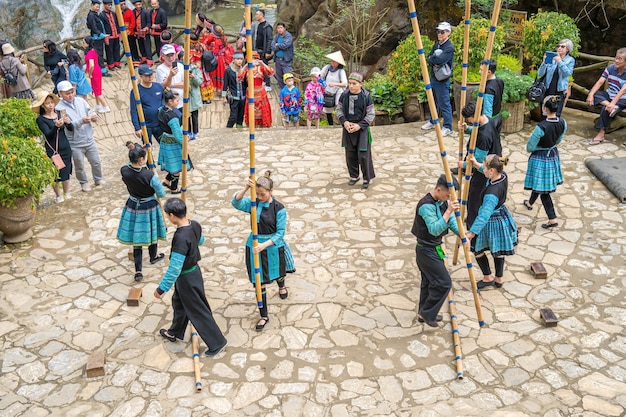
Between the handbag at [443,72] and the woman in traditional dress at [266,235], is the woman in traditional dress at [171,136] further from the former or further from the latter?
the handbag at [443,72]

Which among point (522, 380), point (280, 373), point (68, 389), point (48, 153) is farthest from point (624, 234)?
point (48, 153)

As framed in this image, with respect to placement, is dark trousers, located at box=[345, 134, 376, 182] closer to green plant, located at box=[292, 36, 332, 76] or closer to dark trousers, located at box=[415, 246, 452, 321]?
dark trousers, located at box=[415, 246, 452, 321]

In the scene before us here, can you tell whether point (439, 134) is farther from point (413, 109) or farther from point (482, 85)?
point (413, 109)

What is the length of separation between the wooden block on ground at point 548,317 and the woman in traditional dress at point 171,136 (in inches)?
188

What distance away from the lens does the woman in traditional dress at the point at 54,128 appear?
8.37 metres

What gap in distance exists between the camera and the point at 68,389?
223 inches

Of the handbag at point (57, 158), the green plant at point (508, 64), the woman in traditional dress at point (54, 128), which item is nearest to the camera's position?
the woman in traditional dress at point (54, 128)

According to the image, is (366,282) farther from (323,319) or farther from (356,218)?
(356,218)

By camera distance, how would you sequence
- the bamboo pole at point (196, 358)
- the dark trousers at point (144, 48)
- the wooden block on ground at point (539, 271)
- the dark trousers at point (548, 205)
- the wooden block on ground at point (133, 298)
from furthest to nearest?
the dark trousers at point (144, 48), the dark trousers at point (548, 205), the wooden block on ground at point (539, 271), the wooden block on ground at point (133, 298), the bamboo pole at point (196, 358)

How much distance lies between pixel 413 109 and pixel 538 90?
8.12 feet

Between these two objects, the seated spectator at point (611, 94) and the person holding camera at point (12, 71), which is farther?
the person holding camera at point (12, 71)

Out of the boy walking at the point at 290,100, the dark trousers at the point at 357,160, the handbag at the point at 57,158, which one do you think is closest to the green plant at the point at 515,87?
the dark trousers at the point at 357,160

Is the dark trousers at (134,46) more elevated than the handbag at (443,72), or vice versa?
the dark trousers at (134,46)

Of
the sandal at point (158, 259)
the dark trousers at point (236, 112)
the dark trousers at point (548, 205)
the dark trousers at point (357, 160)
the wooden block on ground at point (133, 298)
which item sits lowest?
the wooden block on ground at point (133, 298)
